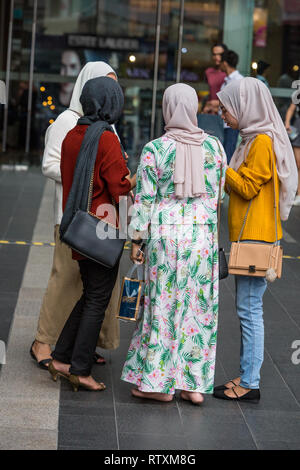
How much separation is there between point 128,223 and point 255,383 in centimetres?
117

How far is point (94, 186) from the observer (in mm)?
5020

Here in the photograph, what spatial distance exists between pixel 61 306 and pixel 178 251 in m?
0.99

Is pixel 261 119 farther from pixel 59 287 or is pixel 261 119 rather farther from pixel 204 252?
pixel 59 287

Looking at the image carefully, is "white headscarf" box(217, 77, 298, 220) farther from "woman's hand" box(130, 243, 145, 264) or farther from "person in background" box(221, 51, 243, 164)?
"person in background" box(221, 51, 243, 164)

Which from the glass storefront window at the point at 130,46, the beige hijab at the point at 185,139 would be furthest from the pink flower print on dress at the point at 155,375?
the glass storefront window at the point at 130,46

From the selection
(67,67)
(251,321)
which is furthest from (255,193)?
(67,67)

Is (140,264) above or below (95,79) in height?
below
